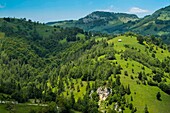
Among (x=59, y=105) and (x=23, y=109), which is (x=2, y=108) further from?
(x=59, y=105)

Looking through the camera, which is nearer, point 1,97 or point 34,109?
point 34,109

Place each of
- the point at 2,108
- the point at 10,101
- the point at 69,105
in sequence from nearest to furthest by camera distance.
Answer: the point at 2,108 → the point at 10,101 → the point at 69,105

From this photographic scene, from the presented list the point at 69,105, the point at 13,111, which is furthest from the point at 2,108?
the point at 69,105

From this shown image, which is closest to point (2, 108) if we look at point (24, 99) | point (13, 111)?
point (13, 111)

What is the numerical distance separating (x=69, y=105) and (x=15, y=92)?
31.3 meters

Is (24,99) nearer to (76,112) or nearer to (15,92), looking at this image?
(15,92)

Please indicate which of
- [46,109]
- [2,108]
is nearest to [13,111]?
[2,108]

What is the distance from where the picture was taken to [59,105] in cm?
18362

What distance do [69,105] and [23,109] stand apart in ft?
98.1

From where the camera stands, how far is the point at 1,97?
18162 centimetres

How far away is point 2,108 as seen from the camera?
16538 cm

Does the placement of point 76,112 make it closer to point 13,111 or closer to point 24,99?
point 24,99

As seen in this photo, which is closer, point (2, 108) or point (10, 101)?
point (2, 108)

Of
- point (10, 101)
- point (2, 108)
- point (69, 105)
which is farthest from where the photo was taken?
point (69, 105)
